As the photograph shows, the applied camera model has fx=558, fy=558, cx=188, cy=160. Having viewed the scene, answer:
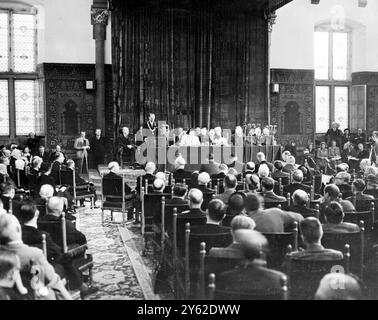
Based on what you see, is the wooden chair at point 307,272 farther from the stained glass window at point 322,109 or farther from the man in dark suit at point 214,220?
the stained glass window at point 322,109

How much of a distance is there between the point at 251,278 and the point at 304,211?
8.71 feet

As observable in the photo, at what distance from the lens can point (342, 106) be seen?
2041 centimetres

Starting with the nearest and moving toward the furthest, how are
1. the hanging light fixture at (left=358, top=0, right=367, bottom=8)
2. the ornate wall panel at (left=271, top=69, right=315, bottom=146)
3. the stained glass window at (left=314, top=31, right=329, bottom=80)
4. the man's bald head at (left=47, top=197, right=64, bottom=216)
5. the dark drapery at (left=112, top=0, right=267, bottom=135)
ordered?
the man's bald head at (left=47, top=197, right=64, bottom=216) < the dark drapery at (left=112, top=0, right=267, bottom=135) < the ornate wall panel at (left=271, top=69, right=315, bottom=146) < the hanging light fixture at (left=358, top=0, right=367, bottom=8) < the stained glass window at (left=314, top=31, right=329, bottom=80)

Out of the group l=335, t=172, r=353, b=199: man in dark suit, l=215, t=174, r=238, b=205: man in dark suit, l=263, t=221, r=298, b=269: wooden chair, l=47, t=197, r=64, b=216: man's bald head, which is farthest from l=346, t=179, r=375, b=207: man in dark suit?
l=47, t=197, r=64, b=216: man's bald head

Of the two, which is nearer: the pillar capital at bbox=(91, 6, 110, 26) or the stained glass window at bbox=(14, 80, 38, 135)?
the pillar capital at bbox=(91, 6, 110, 26)

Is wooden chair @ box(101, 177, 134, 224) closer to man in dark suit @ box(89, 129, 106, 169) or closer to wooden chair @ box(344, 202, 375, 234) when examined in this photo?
wooden chair @ box(344, 202, 375, 234)

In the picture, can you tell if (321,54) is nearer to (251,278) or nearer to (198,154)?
(198,154)

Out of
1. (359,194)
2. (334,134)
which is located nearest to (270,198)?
(359,194)

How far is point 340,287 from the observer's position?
329 centimetres

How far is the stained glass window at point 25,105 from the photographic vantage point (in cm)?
1764

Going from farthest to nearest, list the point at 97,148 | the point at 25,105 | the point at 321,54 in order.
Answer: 1. the point at 321,54
2. the point at 25,105
3. the point at 97,148

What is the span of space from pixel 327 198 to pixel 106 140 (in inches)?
440

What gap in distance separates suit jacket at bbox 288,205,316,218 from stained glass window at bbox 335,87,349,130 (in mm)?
14812

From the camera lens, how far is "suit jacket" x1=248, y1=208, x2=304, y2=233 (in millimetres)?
5379
